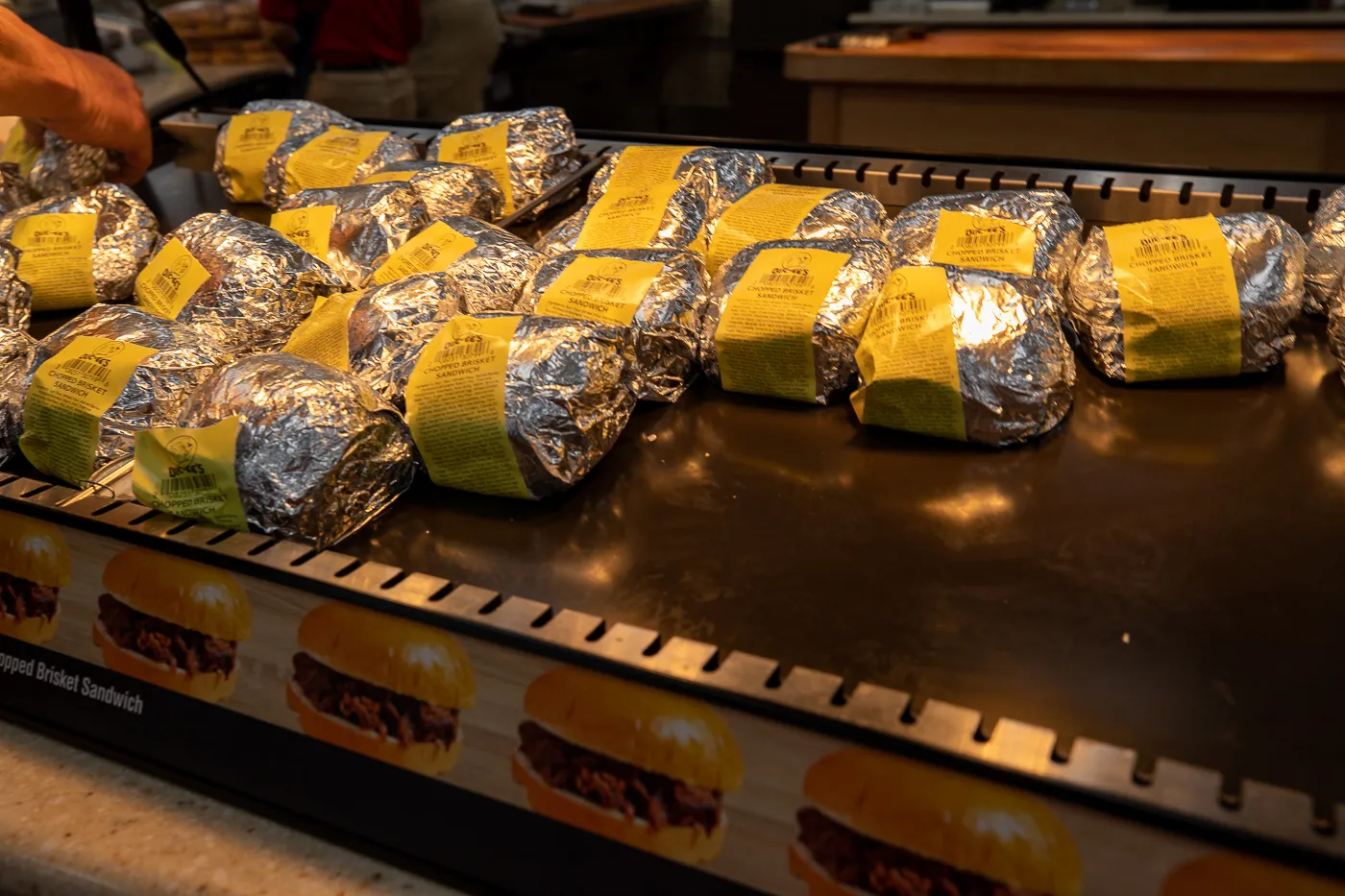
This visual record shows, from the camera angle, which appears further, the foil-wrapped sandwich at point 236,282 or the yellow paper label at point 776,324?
the foil-wrapped sandwich at point 236,282

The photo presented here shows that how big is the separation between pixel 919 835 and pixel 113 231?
4.77 feet

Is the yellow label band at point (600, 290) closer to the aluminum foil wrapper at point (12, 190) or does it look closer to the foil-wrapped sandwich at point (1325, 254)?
the foil-wrapped sandwich at point (1325, 254)

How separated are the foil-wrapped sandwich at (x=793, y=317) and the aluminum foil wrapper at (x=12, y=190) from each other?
1347mm

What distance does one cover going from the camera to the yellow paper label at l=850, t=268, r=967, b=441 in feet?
3.28

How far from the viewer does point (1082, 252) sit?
1160 mm

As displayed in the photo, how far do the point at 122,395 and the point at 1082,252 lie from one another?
104 cm

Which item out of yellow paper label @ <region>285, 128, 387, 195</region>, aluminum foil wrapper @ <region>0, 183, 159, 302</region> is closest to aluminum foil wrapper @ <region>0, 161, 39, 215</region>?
aluminum foil wrapper @ <region>0, 183, 159, 302</region>

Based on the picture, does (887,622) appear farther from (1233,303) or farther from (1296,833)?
(1233,303)

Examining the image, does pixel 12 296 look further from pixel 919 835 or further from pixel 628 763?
pixel 919 835

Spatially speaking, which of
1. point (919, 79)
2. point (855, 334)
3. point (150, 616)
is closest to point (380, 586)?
point (150, 616)

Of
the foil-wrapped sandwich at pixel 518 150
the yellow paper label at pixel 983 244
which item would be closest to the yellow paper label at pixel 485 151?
the foil-wrapped sandwich at pixel 518 150

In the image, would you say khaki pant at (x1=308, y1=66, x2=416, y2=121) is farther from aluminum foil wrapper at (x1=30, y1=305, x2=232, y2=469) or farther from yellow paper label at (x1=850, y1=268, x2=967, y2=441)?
yellow paper label at (x1=850, y1=268, x2=967, y2=441)

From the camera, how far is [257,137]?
6.06 ft

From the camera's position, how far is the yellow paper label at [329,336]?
1136mm
